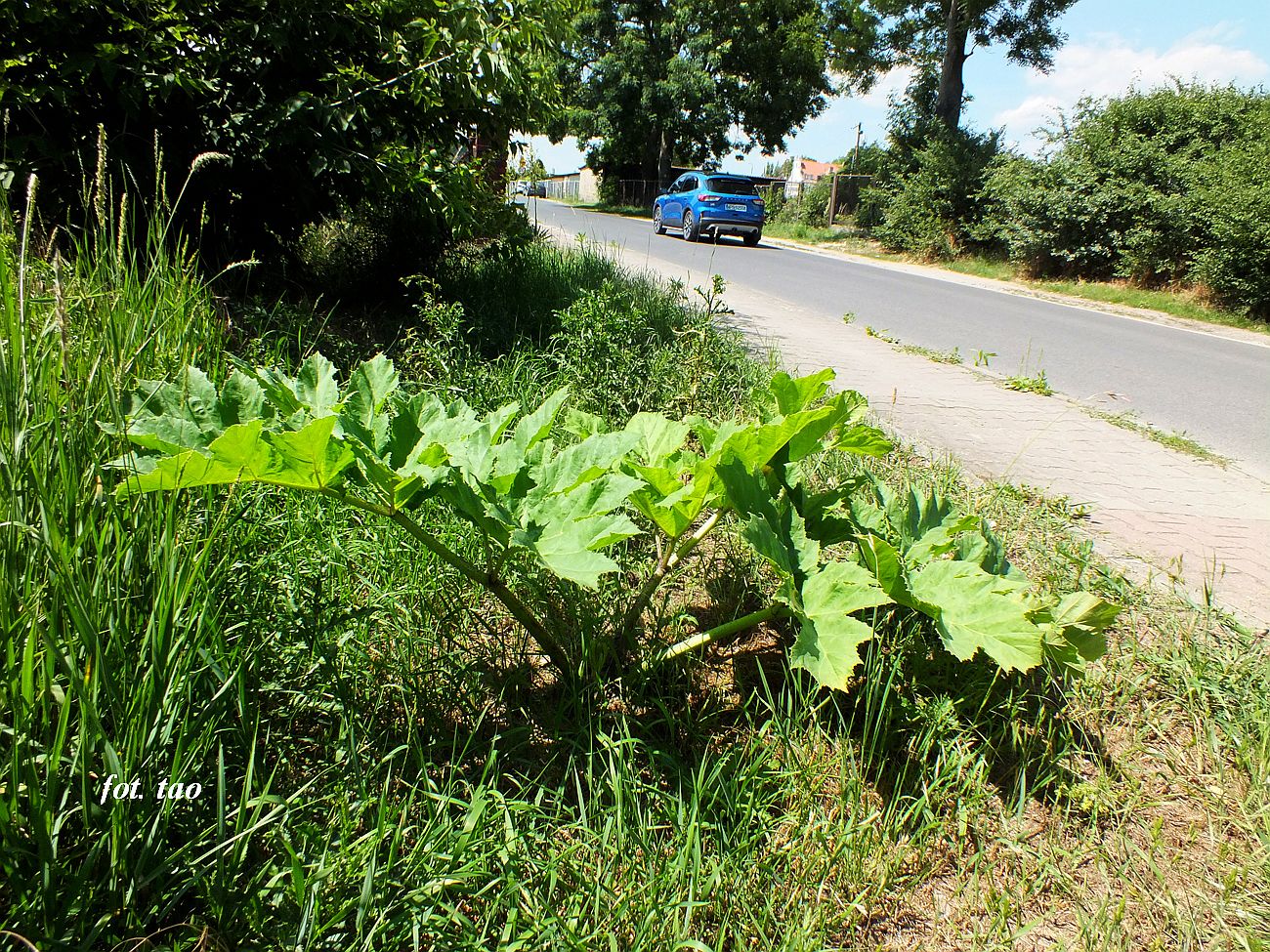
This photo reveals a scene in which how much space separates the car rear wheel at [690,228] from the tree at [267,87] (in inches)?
685

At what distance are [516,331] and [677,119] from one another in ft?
124

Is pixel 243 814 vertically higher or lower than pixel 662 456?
lower

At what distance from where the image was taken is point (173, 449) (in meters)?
1.45

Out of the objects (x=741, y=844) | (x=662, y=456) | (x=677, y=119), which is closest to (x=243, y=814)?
(x=741, y=844)

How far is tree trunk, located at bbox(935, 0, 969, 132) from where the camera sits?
81.5 ft

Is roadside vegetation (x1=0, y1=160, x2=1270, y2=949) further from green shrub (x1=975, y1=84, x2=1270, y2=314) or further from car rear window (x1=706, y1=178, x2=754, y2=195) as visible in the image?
car rear window (x1=706, y1=178, x2=754, y2=195)

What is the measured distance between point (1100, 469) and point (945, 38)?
28073 mm

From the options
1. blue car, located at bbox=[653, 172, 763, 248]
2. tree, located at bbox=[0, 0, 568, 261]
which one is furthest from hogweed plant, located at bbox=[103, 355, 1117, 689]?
blue car, located at bbox=[653, 172, 763, 248]

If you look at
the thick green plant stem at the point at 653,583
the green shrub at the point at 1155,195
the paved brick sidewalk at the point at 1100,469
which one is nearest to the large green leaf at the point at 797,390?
the thick green plant stem at the point at 653,583

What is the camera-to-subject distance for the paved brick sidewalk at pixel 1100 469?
287 cm

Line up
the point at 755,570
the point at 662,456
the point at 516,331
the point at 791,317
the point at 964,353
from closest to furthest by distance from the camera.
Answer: the point at 662,456 → the point at 755,570 → the point at 516,331 → the point at 964,353 → the point at 791,317

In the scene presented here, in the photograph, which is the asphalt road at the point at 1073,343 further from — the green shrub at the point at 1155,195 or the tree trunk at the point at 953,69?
the tree trunk at the point at 953,69

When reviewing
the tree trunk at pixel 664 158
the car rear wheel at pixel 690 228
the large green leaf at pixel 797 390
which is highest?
the tree trunk at pixel 664 158

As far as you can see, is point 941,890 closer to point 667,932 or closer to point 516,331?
point 667,932
